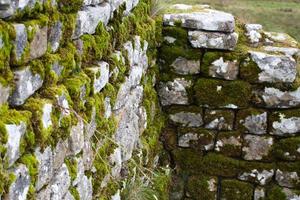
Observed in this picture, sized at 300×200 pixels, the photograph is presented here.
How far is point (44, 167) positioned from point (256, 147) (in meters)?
3.75

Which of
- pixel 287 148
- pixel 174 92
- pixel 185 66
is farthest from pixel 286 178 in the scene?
pixel 185 66

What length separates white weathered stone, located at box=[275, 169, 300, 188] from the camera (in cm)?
606

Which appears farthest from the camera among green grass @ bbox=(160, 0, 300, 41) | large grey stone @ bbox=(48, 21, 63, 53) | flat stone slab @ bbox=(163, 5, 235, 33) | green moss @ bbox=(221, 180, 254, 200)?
green grass @ bbox=(160, 0, 300, 41)

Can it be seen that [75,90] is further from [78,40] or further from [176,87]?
[176,87]

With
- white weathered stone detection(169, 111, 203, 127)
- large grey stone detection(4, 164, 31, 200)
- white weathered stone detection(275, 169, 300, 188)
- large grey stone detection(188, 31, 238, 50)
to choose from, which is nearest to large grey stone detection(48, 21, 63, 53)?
large grey stone detection(4, 164, 31, 200)

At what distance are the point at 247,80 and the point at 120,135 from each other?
208 cm

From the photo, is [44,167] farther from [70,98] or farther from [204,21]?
[204,21]

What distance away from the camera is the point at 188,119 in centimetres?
609

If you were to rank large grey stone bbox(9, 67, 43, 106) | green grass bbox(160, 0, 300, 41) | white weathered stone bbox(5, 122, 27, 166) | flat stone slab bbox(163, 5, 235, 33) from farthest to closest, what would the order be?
green grass bbox(160, 0, 300, 41), flat stone slab bbox(163, 5, 235, 33), large grey stone bbox(9, 67, 43, 106), white weathered stone bbox(5, 122, 27, 166)

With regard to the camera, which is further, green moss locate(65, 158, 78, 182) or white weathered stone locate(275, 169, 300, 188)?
white weathered stone locate(275, 169, 300, 188)

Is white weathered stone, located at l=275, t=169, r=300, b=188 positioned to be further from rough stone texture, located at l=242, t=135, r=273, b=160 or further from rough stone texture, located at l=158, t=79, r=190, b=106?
rough stone texture, located at l=158, t=79, r=190, b=106

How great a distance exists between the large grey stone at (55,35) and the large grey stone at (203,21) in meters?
3.10

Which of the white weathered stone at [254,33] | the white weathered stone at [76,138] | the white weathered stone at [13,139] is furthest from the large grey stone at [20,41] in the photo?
the white weathered stone at [254,33]

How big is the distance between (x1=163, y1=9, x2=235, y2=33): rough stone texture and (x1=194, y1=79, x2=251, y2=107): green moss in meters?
0.56
